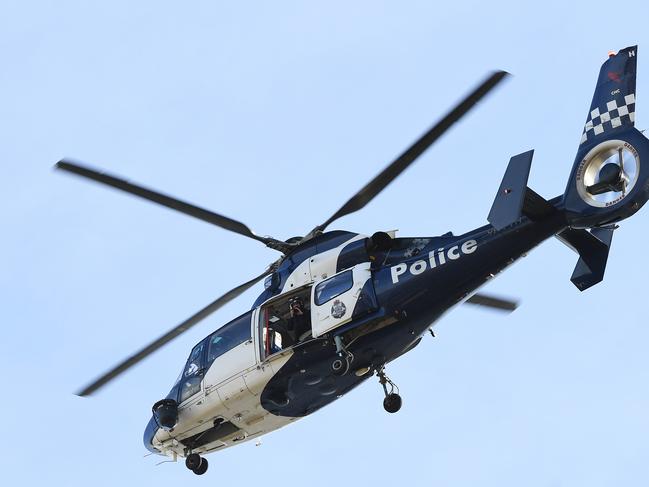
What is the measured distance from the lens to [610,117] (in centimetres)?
2230

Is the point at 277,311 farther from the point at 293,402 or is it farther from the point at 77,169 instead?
the point at 77,169

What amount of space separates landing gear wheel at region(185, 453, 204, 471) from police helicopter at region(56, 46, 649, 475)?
0.07 ft

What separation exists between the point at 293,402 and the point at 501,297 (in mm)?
5009

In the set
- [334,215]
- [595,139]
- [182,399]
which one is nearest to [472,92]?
[595,139]

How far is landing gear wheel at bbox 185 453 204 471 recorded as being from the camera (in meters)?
25.8

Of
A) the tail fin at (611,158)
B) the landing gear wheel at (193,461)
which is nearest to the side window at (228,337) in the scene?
the landing gear wheel at (193,461)

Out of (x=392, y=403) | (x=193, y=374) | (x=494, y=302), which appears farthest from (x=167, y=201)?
(x=494, y=302)

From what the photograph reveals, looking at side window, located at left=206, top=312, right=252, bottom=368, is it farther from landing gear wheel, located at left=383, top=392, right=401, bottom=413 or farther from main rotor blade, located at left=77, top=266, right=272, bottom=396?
landing gear wheel, located at left=383, top=392, right=401, bottom=413

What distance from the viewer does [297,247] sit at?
2484 cm

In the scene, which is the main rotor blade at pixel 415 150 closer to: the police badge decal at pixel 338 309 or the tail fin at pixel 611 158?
the police badge decal at pixel 338 309

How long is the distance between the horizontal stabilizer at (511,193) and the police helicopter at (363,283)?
0.02m

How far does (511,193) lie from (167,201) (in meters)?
6.45

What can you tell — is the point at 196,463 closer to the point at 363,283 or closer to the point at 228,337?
the point at 228,337

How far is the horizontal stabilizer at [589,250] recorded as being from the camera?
22.9 metres
